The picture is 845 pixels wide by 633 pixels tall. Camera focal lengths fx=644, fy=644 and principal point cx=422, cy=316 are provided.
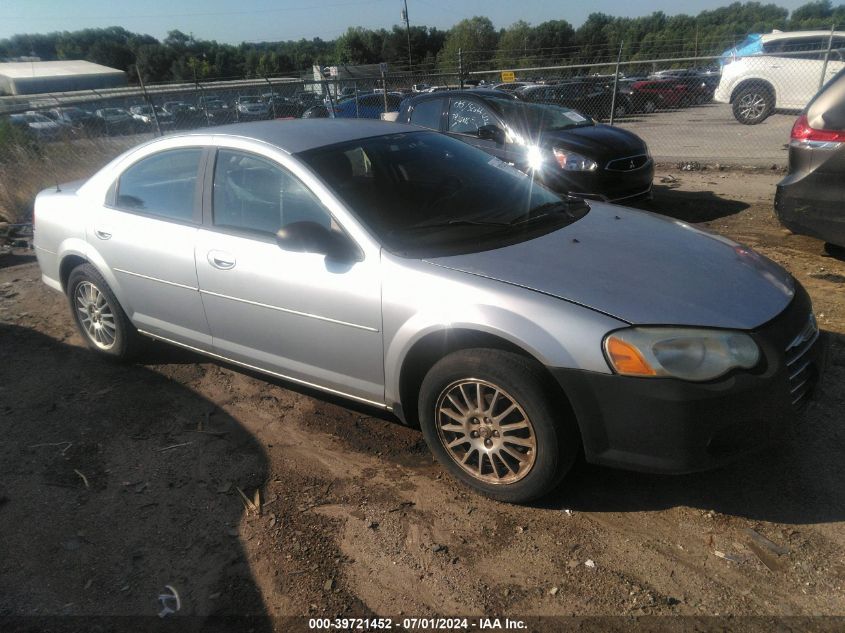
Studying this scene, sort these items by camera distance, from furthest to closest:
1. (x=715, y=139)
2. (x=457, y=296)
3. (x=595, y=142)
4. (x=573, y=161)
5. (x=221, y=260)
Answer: (x=715, y=139) → (x=595, y=142) → (x=573, y=161) → (x=221, y=260) → (x=457, y=296)

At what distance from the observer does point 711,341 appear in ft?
8.25

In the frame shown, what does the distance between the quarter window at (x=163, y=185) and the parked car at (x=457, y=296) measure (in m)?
0.02

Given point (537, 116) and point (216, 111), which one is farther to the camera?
point (216, 111)

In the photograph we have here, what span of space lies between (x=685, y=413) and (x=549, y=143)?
6.00 m

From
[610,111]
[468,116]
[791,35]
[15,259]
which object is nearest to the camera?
[15,259]

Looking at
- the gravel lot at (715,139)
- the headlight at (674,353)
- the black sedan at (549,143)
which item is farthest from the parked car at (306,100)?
the headlight at (674,353)

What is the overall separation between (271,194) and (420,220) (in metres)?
0.86

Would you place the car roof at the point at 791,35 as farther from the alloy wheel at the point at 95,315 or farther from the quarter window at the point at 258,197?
the alloy wheel at the point at 95,315

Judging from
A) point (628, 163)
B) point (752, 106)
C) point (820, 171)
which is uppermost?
point (820, 171)

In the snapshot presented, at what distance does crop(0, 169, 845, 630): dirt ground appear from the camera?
2455 millimetres

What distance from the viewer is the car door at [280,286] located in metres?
3.15

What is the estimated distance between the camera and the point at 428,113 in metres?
8.63

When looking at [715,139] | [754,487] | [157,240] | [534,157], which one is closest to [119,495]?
[157,240]

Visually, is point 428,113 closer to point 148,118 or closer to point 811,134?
point 811,134
